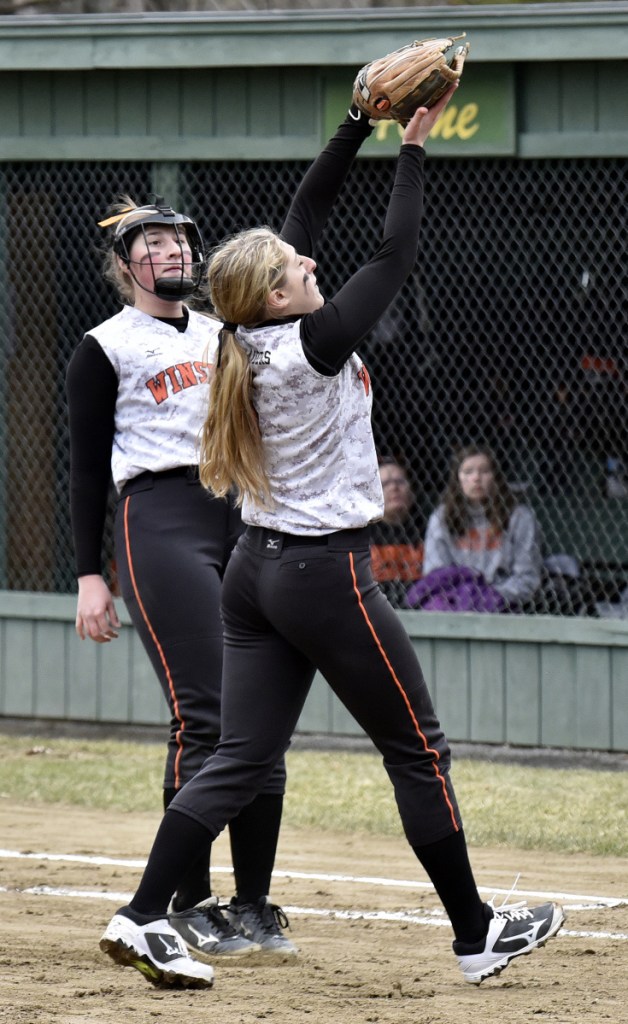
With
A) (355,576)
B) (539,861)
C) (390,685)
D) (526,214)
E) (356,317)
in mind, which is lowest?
(539,861)

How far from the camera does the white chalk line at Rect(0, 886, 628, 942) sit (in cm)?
473

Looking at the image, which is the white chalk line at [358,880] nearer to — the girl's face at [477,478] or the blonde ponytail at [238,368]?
the blonde ponytail at [238,368]

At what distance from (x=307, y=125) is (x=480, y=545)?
2.49 m

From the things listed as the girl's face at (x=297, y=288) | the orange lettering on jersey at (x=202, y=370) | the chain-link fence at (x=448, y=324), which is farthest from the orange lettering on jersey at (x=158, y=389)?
the chain-link fence at (x=448, y=324)

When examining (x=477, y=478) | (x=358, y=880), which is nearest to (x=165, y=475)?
(x=358, y=880)

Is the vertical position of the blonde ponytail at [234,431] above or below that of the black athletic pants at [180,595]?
above

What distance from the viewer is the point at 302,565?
12.5ft

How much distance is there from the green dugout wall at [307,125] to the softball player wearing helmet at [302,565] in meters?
4.52

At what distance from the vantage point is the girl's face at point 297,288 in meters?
3.82

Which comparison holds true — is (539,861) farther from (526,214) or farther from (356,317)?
(526,214)

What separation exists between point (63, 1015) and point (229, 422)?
1.39m

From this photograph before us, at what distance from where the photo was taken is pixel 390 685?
3838 millimetres

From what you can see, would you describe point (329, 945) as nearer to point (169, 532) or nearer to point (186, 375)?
point (169, 532)

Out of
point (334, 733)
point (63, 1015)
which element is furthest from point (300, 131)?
point (63, 1015)
